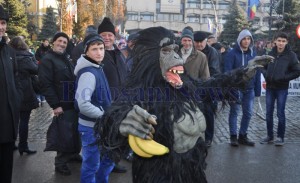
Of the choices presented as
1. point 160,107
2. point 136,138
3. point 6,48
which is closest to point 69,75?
point 6,48

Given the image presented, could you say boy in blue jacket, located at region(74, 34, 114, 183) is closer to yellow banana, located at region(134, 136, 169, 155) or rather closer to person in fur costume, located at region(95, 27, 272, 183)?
person in fur costume, located at region(95, 27, 272, 183)

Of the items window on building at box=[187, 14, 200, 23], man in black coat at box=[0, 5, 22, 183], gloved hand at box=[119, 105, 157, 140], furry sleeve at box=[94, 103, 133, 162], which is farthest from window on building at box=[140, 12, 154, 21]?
gloved hand at box=[119, 105, 157, 140]

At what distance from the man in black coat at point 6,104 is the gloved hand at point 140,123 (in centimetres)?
186

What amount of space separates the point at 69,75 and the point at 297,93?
712cm

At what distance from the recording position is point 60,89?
16.0ft

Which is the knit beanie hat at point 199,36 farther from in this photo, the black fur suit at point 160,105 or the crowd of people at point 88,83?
the black fur suit at point 160,105

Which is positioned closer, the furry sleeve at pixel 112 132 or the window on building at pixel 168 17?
the furry sleeve at pixel 112 132

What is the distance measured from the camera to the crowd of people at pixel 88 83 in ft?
11.4

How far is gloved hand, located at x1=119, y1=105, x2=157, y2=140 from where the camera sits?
2.04m

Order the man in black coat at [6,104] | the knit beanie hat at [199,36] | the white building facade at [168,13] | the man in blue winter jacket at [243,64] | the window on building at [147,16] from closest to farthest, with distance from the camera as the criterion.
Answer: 1. the man in black coat at [6,104]
2. the man in blue winter jacket at [243,64]
3. the knit beanie hat at [199,36]
4. the white building facade at [168,13]
5. the window on building at [147,16]

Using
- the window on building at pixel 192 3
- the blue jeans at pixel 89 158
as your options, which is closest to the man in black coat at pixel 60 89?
the blue jeans at pixel 89 158

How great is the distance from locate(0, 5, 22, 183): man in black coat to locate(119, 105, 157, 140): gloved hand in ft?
6.09

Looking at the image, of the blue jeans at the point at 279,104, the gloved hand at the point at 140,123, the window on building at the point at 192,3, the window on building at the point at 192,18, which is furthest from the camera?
the window on building at the point at 192,3

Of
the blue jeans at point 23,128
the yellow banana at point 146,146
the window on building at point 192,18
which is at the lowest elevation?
the blue jeans at point 23,128
